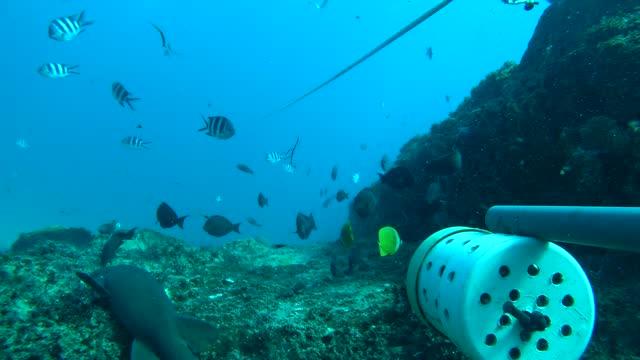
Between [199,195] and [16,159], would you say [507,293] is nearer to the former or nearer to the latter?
[199,195]

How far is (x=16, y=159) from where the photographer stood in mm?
84562

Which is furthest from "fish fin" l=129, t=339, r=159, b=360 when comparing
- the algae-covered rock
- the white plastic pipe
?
the algae-covered rock

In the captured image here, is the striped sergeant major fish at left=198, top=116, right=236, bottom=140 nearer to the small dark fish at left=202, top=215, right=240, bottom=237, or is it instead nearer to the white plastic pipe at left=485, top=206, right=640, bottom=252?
the small dark fish at left=202, top=215, right=240, bottom=237

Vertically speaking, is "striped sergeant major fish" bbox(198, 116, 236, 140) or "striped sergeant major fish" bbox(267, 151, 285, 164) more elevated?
"striped sergeant major fish" bbox(267, 151, 285, 164)

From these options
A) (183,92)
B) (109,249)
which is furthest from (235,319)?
(183,92)

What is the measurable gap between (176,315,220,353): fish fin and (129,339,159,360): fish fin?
241 mm

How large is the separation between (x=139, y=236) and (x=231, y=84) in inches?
4594

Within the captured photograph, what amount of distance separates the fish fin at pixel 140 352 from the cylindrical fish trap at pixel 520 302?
2.02 metres

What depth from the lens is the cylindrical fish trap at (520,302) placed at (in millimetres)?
1995

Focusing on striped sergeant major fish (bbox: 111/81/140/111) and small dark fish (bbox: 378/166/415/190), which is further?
striped sergeant major fish (bbox: 111/81/140/111)

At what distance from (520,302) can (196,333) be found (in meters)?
2.28

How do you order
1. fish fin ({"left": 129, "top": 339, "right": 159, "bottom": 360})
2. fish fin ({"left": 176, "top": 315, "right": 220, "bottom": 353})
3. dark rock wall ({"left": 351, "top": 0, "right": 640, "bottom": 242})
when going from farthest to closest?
dark rock wall ({"left": 351, "top": 0, "right": 640, "bottom": 242}), fish fin ({"left": 176, "top": 315, "right": 220, "bottom": 353}), fish fin ({"left": 129, "top": 339, "right": 159, "bottom": 360})

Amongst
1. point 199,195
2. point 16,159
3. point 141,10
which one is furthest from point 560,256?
point 141,10

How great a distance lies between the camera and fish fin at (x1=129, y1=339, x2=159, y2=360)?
2.58m
